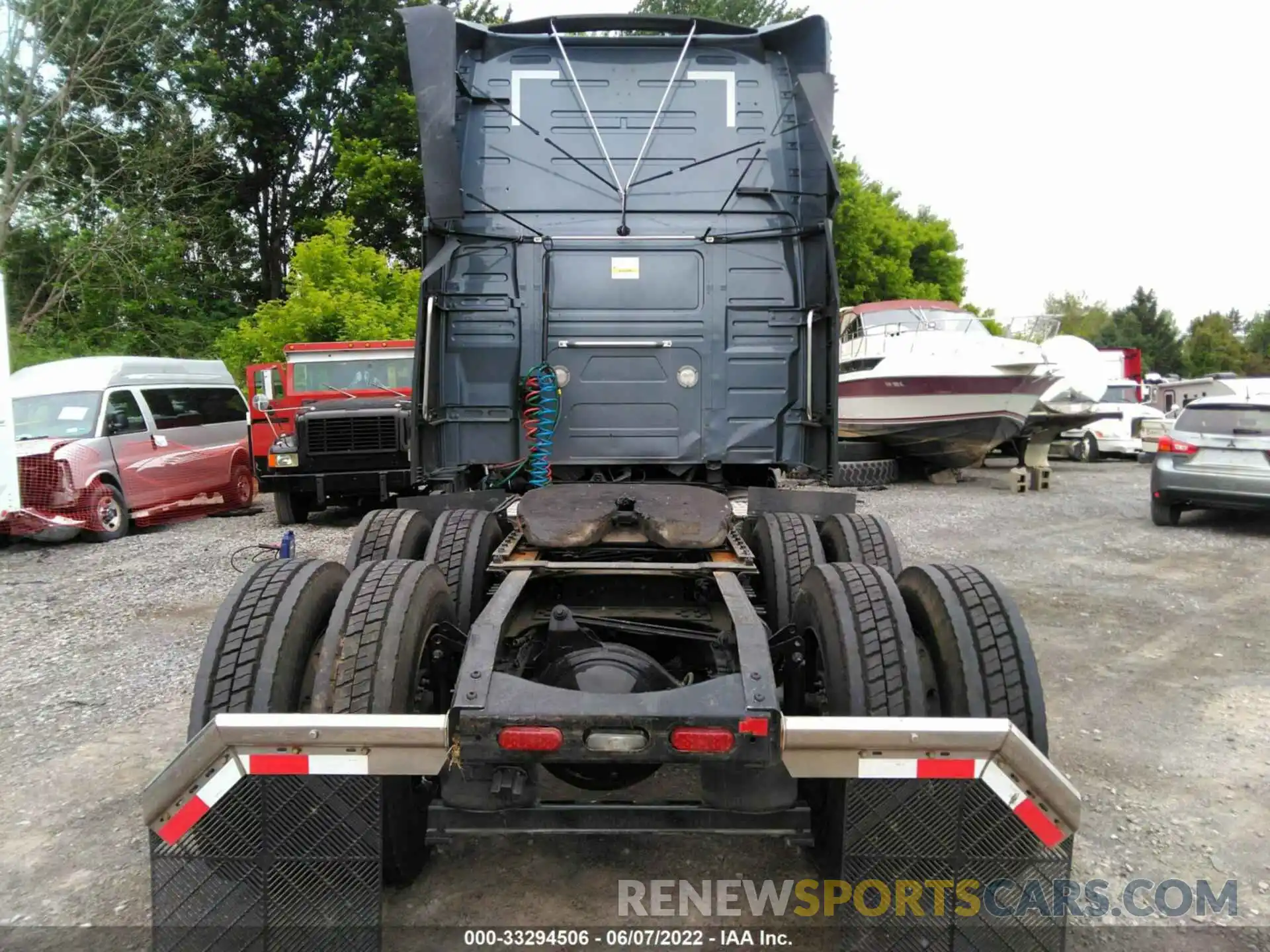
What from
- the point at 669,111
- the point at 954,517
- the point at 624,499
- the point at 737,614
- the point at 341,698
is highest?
the point at 669,111

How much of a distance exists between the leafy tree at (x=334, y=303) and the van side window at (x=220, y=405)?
365 cm

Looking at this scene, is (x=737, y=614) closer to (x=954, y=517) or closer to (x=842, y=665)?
(x=842, y=665)

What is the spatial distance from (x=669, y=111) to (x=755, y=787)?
12.9ft

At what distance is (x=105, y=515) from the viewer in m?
10.2

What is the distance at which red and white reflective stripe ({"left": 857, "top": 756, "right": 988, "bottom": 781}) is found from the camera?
220 centimetres

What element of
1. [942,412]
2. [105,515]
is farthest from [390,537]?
[942,412]

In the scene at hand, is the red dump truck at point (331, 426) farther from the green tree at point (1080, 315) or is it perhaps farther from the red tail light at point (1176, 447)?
the green tree at point (1080, 315)

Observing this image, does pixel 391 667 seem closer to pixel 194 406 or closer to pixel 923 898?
pixel 923 898

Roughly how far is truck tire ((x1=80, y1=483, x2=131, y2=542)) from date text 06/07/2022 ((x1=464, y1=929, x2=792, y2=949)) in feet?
29.9

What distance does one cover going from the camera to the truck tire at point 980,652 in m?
2.68

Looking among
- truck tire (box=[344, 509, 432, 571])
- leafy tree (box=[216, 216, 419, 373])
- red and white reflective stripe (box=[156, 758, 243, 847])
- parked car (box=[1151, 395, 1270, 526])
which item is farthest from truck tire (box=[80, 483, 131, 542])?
parked car (box=[1151, 395, 1270, 526])

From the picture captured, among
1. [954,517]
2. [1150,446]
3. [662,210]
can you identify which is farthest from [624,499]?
[1150,446]

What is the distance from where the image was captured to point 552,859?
3.18 metres

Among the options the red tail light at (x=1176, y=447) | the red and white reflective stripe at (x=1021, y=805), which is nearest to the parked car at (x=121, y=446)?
the red and white reflective stripe at (x=1021, y=805)
